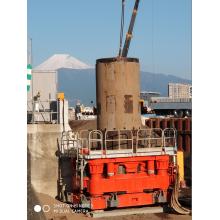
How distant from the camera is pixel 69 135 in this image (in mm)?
12906

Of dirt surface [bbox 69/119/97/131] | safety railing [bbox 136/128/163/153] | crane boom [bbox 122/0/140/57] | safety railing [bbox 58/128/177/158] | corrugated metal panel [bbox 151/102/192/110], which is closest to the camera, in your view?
safety railing [bbox 58/128/177/158]

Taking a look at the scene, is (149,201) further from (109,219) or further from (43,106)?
(43,106)

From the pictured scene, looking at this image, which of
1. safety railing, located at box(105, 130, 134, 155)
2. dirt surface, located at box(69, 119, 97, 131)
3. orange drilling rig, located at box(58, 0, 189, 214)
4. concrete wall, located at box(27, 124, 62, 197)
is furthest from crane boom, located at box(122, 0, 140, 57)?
dirt surface, located at box(69, 119, 97, 131)

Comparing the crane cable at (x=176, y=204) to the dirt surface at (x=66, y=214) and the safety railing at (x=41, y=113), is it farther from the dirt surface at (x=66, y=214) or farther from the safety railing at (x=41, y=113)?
the safety railing at (x=41, y=113)

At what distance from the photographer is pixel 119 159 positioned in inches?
448

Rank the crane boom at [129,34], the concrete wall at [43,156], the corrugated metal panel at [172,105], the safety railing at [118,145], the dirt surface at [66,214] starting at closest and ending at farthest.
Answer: the dirt surface at [66,214] → the safety railing at [118,145] → the concrete wall at [43,156] → the crane boom at [129,34] → the corrugated metal panel at [172,105]

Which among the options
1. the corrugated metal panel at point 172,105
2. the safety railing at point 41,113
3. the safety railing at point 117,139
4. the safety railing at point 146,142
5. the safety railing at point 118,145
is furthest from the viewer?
the corrugated metal panel at point 172,105

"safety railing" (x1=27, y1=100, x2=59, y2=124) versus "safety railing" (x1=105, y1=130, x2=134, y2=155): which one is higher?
"safety railing" (x1=27, y1=100, x2=59, y2=124)

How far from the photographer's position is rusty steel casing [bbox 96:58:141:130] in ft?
38.7

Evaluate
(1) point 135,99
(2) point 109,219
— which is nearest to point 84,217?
(2) point 109,219

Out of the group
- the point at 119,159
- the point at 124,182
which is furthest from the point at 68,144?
the point at 124,182

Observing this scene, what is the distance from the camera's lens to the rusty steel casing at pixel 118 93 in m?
11.8

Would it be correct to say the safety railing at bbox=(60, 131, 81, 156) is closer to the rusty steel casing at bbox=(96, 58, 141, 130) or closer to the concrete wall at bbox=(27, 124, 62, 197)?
the concrete wall at bbox=(27, 124, 62, 197)

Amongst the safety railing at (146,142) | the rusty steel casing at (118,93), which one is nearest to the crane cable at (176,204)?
the safety railing at (146,142)
